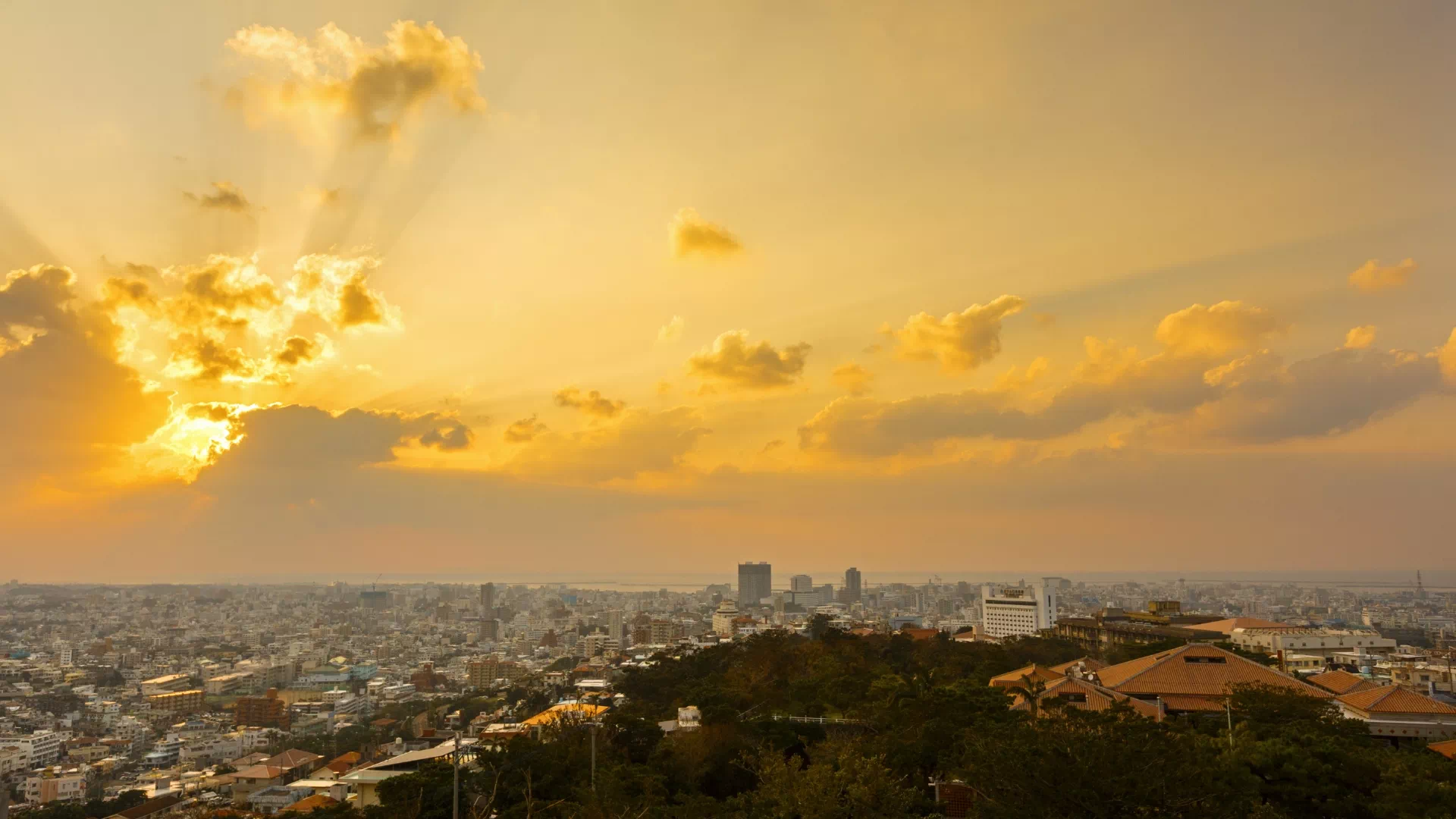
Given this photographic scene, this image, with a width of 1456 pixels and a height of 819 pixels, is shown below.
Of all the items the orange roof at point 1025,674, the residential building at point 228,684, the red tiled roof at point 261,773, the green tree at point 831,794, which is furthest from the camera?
the residential building at point 228,684

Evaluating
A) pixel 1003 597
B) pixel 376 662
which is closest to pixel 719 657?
pixel 1003 597

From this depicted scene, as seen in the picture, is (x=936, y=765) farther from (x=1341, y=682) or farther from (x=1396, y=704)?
(x=1341, y=682)

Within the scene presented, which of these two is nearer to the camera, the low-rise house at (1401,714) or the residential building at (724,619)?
the low-rise house at (1401,714)

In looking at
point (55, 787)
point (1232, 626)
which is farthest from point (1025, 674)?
point (55, 787)

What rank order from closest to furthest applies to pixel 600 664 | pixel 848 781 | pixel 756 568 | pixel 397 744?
pixel 848 781 < pixel 397 744 < pixel 600 664 < pixel 756 568

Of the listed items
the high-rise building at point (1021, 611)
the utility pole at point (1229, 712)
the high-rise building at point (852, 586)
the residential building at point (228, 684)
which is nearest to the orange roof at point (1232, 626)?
the utility pole at point (1229, 712)

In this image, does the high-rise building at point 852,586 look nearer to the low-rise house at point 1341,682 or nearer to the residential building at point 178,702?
the residential building at point 178,702

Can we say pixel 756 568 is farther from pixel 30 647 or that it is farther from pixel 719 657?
pixel 719 657
